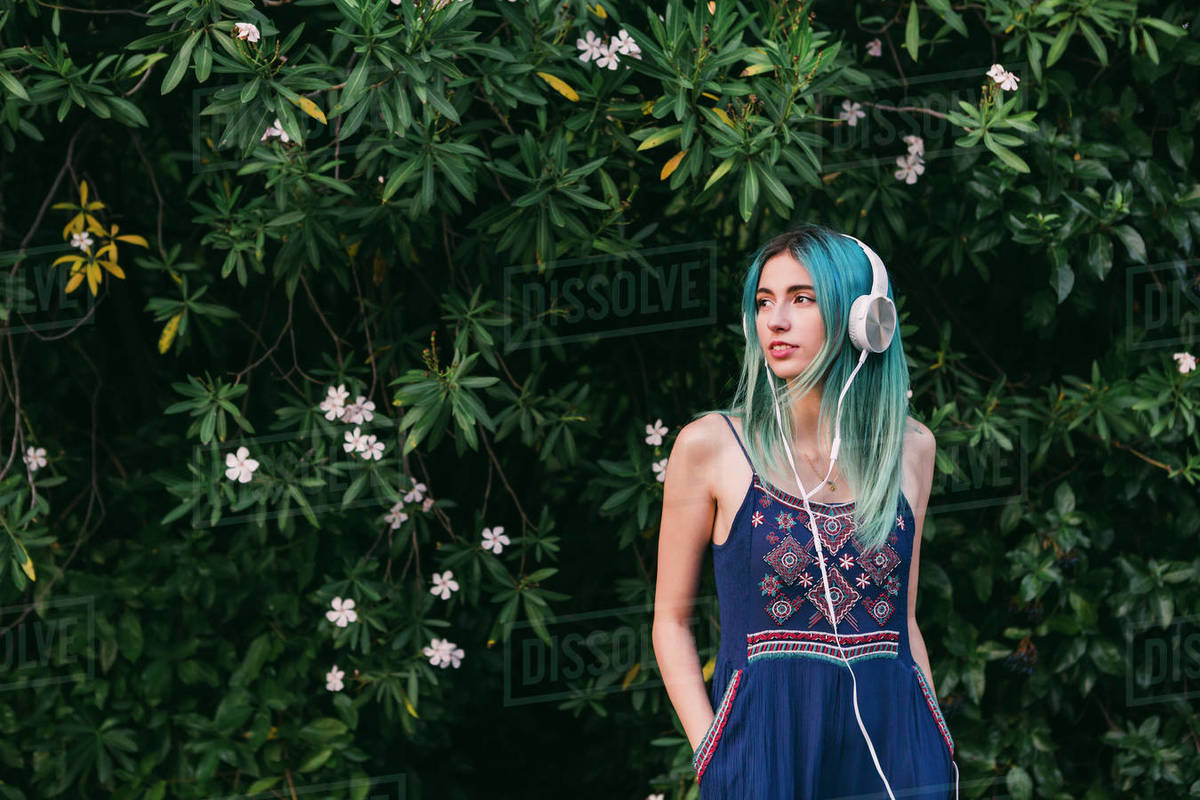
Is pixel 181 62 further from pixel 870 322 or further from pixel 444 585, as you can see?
pixel 870 322

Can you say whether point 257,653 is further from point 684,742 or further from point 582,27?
point 582,27

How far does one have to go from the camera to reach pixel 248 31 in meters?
2.77

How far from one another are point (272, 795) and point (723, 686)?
1.72 metres

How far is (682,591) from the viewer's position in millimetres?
2338

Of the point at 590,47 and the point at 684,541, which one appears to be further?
the point at 590,47

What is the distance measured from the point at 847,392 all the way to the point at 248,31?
56.3 inches

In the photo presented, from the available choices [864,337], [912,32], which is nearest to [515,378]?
[912,32]

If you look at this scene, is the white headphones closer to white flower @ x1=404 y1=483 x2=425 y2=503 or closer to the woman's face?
the woman's face

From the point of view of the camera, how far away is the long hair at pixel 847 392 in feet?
7.38

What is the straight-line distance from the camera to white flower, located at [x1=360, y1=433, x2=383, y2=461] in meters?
3.24

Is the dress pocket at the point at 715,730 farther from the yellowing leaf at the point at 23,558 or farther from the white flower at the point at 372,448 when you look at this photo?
the yellowing leaf at the point at 23,558

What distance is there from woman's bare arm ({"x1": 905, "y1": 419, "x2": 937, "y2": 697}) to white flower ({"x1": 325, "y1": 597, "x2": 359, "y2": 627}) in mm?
1487

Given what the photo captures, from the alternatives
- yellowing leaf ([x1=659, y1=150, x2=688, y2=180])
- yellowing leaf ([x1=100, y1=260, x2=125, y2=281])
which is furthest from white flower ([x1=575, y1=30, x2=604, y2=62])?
yellowing leaf ([x1=100, y1=260, x2=125, y2=281])

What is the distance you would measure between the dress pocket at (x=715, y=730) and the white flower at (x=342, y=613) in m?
1.33
